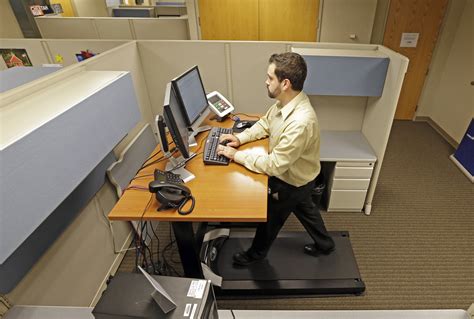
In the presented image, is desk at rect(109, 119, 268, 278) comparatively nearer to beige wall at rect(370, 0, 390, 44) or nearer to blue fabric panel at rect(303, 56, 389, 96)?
blue fabric panel at rect(303, 56, 389, 96)

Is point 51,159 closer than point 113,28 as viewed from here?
Yes

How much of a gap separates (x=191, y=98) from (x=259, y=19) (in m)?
2.15

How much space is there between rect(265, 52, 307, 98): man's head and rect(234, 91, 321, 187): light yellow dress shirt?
8 centimetres

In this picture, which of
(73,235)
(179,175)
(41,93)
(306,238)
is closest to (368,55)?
(306,238)

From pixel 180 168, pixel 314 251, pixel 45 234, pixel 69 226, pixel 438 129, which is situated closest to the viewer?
pixel 45 234

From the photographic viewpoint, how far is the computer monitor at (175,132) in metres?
1.37

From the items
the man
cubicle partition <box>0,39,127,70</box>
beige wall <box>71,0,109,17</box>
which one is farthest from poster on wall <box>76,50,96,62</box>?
beige wall <box>71,0,109,17</box>

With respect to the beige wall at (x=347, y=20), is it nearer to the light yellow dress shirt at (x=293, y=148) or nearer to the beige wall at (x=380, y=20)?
the beige wall at (x=380, y=20)

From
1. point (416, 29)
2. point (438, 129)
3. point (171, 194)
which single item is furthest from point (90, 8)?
point (438, 129)

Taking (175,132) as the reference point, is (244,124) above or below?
below

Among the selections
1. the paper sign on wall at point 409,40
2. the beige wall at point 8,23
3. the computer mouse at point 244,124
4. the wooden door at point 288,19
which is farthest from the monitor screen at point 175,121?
the beige wall at point 8,23

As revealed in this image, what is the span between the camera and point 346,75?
2027mm

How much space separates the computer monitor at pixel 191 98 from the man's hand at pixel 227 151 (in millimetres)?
256

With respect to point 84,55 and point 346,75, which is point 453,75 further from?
point 84,55
